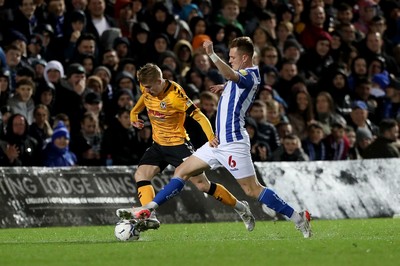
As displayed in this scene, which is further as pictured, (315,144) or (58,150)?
(315,144)

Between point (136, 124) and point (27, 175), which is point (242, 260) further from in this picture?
point (27, 175)

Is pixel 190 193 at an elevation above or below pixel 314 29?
above

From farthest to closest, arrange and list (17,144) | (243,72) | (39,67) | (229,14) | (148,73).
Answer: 1. (229,14)
2. (39,67)
3. (17,144)
4. (148,73)
5. (243,72)

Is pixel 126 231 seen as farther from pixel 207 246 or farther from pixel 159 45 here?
pixel 159 45

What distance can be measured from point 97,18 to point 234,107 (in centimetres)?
898

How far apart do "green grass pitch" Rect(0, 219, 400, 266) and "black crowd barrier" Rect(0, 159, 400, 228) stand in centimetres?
92

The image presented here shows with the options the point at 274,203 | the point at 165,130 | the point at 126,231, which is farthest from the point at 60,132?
the point at 274,203

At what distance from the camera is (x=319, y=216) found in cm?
1934

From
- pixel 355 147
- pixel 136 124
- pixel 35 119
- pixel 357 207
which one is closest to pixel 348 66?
pixel 355 147

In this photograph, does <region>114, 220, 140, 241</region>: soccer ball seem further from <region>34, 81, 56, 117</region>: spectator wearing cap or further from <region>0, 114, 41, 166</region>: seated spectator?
<region>34, 81, 56, 117</region>: spectator wearing cap

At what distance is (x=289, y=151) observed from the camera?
67.9 feet

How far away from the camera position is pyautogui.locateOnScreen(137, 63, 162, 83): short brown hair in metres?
14.0

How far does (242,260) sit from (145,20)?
12.8m

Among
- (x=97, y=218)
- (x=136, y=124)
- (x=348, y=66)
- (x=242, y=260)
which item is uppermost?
Answer: (x=242, y=260)
